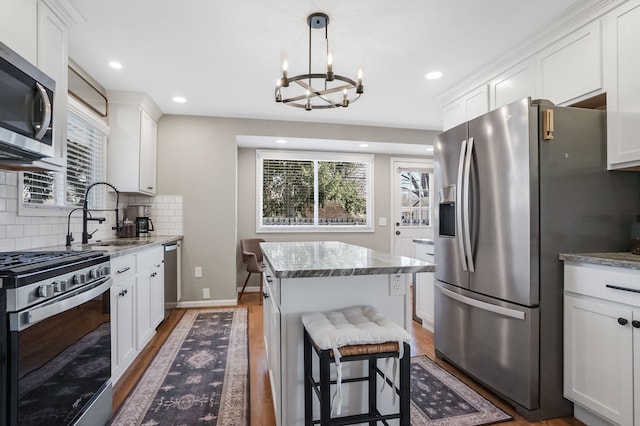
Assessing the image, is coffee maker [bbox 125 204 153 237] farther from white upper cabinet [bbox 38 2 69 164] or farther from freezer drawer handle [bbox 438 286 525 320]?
freezer drawer handle [bbox 438 286 525 320]

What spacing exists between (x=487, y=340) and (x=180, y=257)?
11.3 feet

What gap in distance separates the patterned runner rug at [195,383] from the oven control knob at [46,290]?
0.98 m

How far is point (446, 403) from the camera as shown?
2127mm

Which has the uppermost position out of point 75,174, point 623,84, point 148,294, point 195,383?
point 623,84

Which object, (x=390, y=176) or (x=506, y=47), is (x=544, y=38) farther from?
(x=390, y=176)

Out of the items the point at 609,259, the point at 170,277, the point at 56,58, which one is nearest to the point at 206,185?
the point at 170,277

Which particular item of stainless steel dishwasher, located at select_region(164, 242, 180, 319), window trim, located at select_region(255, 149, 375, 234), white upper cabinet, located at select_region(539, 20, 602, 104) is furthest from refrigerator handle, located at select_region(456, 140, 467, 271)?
window trim, located at select_region(255, 149, 375, 234)

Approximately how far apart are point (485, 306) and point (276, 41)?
2350mm

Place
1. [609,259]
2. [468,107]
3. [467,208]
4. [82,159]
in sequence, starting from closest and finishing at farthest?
[609,259] → [467,208] → [82,159] → [468,107]

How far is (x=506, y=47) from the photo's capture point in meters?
2.69

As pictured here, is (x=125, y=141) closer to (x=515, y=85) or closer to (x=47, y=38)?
(x=47, y=38)

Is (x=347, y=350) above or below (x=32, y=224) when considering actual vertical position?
below

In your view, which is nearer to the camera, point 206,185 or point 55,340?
point 55,340

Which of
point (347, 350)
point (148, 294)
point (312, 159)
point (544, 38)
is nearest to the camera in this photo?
point (347, 350)
